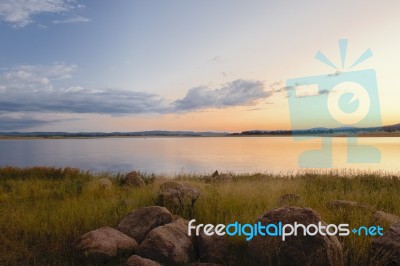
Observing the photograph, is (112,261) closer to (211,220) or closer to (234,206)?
(211,220)

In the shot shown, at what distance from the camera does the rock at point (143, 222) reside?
7180mm

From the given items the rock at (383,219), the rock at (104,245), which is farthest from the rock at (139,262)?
the rock at (383,219)

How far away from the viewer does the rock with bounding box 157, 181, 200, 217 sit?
9.11m

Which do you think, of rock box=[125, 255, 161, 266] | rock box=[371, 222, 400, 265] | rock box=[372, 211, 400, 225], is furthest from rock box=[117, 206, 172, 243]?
rock box=[372, 211, 400, 225]

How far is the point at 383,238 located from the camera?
608cm

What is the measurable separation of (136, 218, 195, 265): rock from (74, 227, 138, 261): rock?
0.41 meters

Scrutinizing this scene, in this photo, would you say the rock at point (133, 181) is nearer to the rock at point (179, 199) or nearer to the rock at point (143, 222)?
the rock at point (179, 199)

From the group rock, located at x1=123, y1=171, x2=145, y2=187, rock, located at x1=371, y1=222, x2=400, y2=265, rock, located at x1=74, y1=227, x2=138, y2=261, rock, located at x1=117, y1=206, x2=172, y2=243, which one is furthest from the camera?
rock, located at x1=123, y1=171, x2=145, y2=187

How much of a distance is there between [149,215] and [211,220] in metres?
1.53

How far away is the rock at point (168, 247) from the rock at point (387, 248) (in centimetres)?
313

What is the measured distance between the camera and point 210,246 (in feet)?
21.0

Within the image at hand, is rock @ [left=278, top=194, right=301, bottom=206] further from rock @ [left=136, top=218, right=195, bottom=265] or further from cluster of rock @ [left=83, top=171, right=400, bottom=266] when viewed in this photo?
rock @ [left=136, top=218, right=195, bottom=265]

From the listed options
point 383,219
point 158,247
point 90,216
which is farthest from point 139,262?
point 383,219

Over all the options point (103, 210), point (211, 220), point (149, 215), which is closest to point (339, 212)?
point (211, 220)
